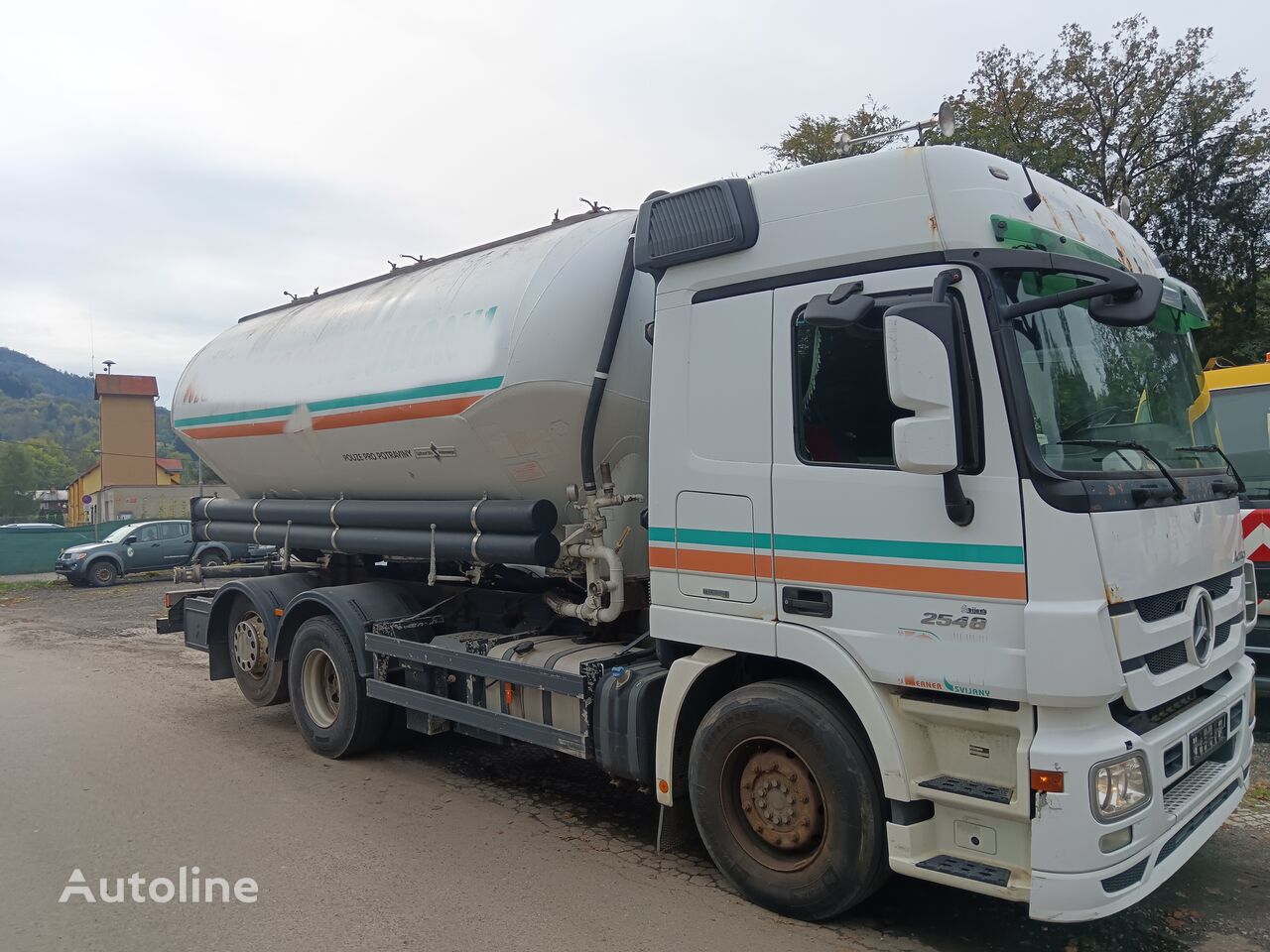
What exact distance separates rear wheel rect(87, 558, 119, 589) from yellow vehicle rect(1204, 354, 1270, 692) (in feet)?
77.0

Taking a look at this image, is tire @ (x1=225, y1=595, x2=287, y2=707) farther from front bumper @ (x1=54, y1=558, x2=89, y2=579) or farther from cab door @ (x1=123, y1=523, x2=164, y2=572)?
cab door @ (x1=123, y1=523, x2=164, y2=572)

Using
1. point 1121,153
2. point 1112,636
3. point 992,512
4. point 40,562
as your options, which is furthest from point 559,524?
point 40,562

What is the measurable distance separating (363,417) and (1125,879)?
5204 mm

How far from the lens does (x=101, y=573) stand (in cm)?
2316

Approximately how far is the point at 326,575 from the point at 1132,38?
1583 cm

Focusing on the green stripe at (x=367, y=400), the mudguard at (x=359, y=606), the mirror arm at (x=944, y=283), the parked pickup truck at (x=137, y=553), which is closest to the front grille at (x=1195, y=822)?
the mirror arm at (x=944, y=283)

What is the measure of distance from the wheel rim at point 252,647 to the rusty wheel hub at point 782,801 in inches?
197

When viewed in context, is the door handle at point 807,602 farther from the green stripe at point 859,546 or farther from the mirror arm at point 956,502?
the mirror arm at point 956,502

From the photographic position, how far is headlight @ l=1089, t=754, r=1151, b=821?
335 cm

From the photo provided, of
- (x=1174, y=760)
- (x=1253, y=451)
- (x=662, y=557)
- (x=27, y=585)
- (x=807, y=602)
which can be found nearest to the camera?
(x=1174, y=760)

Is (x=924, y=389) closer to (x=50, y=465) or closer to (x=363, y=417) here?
(x=363, y=417)

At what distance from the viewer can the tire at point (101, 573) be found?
75.3 ft

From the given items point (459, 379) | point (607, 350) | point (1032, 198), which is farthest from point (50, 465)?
point (1032, 198)

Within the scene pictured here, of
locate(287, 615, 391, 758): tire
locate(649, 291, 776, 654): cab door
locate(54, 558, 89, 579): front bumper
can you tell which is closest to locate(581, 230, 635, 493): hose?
locate(649, 291, 776, 654): cab door
